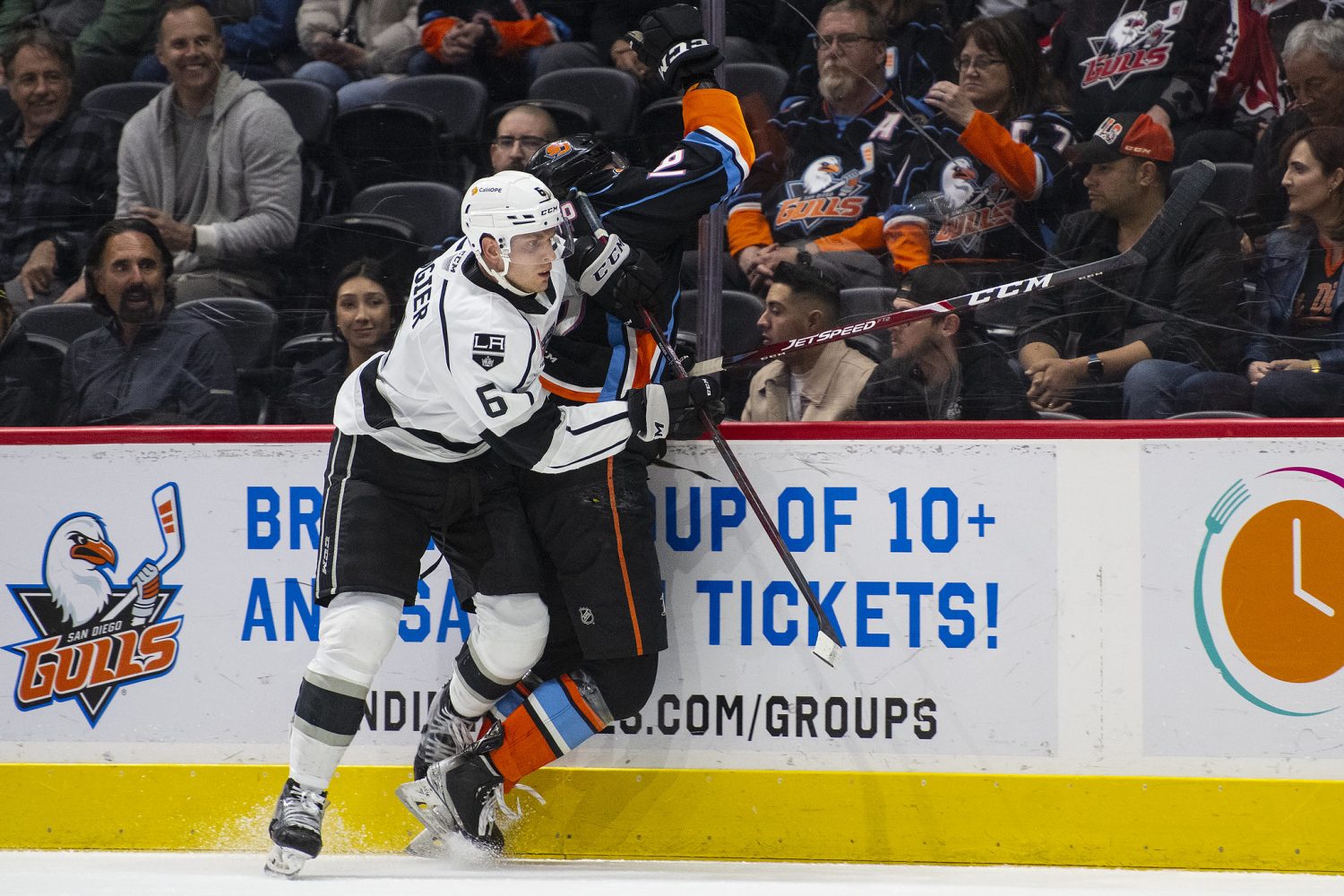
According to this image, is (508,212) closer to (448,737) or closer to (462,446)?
(462,446)

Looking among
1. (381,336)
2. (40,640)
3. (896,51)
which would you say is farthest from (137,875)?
(896,51)

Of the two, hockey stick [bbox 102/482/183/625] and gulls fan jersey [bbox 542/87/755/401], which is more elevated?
gulls fan jersey [bbox 542/87/755/401]

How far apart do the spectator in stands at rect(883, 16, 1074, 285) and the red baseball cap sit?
53 mm

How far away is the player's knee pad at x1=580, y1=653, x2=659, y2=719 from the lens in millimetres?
2627

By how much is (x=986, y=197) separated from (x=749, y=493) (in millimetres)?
893

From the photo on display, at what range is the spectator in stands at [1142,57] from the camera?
115 inches

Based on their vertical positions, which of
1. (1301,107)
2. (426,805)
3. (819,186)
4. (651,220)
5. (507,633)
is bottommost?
(426,805)

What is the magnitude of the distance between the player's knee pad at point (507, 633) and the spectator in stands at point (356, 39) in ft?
4.63

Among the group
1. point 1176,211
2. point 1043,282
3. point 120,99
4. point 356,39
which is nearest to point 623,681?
point 1043,282

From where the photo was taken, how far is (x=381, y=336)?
3051mm

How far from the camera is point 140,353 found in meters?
3.09

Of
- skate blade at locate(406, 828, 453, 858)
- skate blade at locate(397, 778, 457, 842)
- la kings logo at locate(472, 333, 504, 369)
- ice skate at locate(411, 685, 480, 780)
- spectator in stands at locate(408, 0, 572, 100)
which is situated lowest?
skate blade at locate(406, 828, 453, 858)

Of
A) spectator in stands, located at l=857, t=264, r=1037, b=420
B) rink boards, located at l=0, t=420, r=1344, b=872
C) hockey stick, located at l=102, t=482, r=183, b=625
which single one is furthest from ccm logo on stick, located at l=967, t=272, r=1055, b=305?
hockey stick, located at l=102, t=482, r=183, b=625

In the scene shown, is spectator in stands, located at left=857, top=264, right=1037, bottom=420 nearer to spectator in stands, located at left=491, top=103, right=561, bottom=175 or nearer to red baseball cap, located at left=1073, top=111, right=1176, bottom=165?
red baseball cap, located at left=1073, top=111, right=1176, bottom=165
